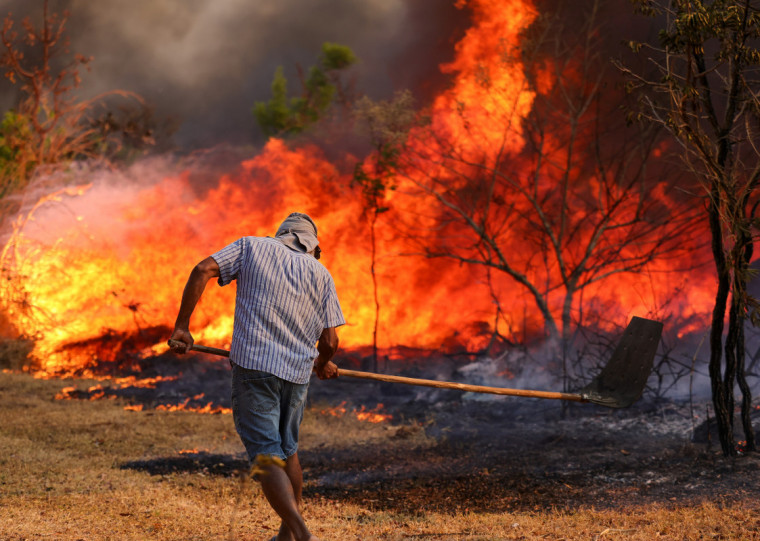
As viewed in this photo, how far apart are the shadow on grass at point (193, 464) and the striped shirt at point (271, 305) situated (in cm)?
300

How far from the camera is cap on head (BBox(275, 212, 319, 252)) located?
12.7 feet

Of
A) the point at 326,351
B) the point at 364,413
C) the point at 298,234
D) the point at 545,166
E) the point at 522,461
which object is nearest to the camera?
the point at 298,234

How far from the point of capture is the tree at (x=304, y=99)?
30.7 meters

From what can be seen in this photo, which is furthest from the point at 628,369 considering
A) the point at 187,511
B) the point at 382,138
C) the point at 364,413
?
the point at 382,138

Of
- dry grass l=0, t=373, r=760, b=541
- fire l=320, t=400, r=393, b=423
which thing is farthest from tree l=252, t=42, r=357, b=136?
dry grass l=0, t=373, r=760, b=541

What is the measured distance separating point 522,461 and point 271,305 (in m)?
3.97

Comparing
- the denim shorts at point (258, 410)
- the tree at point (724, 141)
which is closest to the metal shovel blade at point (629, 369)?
the tree at point (724, 141)

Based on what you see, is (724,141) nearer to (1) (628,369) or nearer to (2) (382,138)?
(1) (628,369)

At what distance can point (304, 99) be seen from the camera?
109 feet

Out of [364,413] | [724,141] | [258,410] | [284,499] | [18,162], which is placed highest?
[18,162]

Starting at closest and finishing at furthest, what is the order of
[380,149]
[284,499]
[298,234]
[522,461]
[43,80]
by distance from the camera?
1. [284,499]
2. [298,234]
3. [522,461]
4. [380,149]
5. [43,80]

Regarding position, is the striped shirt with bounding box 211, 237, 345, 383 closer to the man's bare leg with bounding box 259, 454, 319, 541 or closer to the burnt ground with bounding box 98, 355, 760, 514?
the man's bare leg with bounding box 259, 454, 319, 541

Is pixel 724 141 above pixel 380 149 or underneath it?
underneath

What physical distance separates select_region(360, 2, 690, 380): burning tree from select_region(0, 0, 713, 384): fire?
585 millimetres
